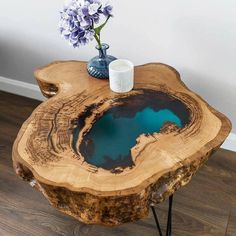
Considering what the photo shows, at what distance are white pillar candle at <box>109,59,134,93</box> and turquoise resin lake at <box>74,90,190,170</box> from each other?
4cm

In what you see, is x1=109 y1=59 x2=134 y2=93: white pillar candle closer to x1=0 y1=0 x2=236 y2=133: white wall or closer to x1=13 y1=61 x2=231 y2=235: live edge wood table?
x1=13 y1=61 x2=231 y2=235: live edge wood table

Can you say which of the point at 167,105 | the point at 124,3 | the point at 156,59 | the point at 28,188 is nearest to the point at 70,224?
the point at 28,188

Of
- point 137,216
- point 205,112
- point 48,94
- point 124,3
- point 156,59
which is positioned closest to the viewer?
point 137,216

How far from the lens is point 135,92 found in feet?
3.94

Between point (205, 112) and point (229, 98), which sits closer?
point (205, 112)

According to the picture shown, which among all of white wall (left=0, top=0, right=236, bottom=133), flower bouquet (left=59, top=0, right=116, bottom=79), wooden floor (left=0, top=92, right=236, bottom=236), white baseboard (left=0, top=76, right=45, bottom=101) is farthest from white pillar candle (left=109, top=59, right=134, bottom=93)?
white baseboard (left=0, top=76, right=45, bottom=101)

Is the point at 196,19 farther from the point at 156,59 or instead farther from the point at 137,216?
the point at 137,216

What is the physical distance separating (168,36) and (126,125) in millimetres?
558

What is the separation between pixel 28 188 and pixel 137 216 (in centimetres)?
78

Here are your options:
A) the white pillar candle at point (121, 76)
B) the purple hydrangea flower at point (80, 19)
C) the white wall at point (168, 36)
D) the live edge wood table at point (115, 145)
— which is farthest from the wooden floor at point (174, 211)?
the purple hydrangea flower at point (80, 19)

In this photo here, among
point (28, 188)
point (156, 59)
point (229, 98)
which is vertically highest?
point (156, 59)

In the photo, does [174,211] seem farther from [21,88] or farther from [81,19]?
[21,88]

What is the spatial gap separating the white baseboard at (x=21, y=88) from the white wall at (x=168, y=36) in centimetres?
28

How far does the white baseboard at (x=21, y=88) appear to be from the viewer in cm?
203
